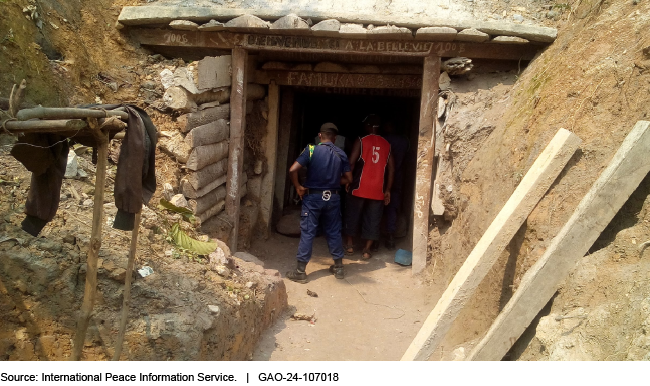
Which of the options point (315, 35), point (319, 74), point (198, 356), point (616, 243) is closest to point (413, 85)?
point (319, 74)

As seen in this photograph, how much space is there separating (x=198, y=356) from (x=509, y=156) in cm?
334

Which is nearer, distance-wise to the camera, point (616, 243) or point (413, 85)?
point (616, 243)

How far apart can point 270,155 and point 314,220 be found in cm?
164

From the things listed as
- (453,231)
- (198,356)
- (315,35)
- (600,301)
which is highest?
(315,35)

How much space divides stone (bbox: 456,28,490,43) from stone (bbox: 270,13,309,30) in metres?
1.76

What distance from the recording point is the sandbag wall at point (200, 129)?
19.6 feet

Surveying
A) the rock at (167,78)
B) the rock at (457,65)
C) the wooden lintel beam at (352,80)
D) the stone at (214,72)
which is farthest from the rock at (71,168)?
the rock at (457,65)

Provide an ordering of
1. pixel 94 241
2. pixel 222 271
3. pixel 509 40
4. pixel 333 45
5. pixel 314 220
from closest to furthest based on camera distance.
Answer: pixel 94 241, pixel 222 271, pixel 509 40, pixel 333 45, pixel 314 220

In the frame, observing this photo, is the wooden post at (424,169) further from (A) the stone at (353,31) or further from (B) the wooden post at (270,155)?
(B) the wooden post at (270,155)

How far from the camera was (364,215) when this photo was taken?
25.0ft

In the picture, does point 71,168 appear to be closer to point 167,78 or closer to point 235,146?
point 167,78

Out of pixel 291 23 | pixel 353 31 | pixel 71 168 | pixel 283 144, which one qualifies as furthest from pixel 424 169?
pixel 71 168

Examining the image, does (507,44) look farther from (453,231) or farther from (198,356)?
(198,356)

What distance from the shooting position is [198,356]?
3.72m
